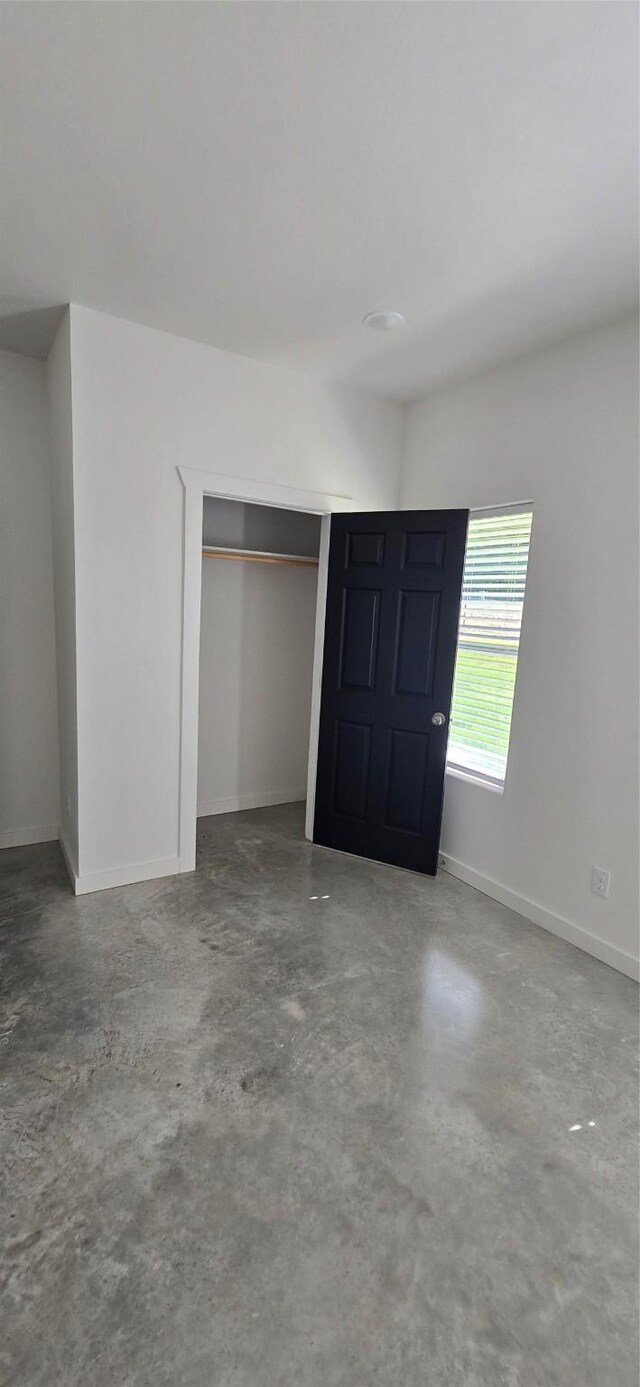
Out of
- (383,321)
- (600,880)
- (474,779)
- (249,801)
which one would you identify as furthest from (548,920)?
(383,321)

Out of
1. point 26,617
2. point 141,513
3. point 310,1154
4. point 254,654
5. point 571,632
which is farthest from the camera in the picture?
point 254,654

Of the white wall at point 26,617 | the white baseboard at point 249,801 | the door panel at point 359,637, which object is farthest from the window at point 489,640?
the white wall at point 26,617

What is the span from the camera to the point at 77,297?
102 inches

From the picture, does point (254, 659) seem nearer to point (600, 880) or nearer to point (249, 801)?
point (249, 801)

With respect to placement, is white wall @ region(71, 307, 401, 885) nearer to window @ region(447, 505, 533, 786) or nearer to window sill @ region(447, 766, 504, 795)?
window @ region(447, 505, 533, 786)

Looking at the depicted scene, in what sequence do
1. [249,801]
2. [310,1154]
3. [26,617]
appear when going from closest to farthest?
[310,1154]
[26,617]
[249,801]

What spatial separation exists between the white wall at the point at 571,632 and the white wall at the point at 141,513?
1177 mm

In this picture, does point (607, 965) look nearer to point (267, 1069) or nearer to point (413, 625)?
Result: point (267, 1069)

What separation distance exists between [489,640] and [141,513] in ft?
6.39

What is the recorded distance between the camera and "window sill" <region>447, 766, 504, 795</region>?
3.25m

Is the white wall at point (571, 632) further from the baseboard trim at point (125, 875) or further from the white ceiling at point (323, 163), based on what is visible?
the baseboard trim at point (125, 875)

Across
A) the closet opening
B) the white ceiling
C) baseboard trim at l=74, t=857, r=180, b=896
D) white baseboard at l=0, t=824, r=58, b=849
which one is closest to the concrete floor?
baseboard trim at l=74, t=857, r=180, b=896

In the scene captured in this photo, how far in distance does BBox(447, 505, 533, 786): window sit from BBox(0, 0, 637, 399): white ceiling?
0.95 metres

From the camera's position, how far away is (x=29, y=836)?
3646 millimetres
